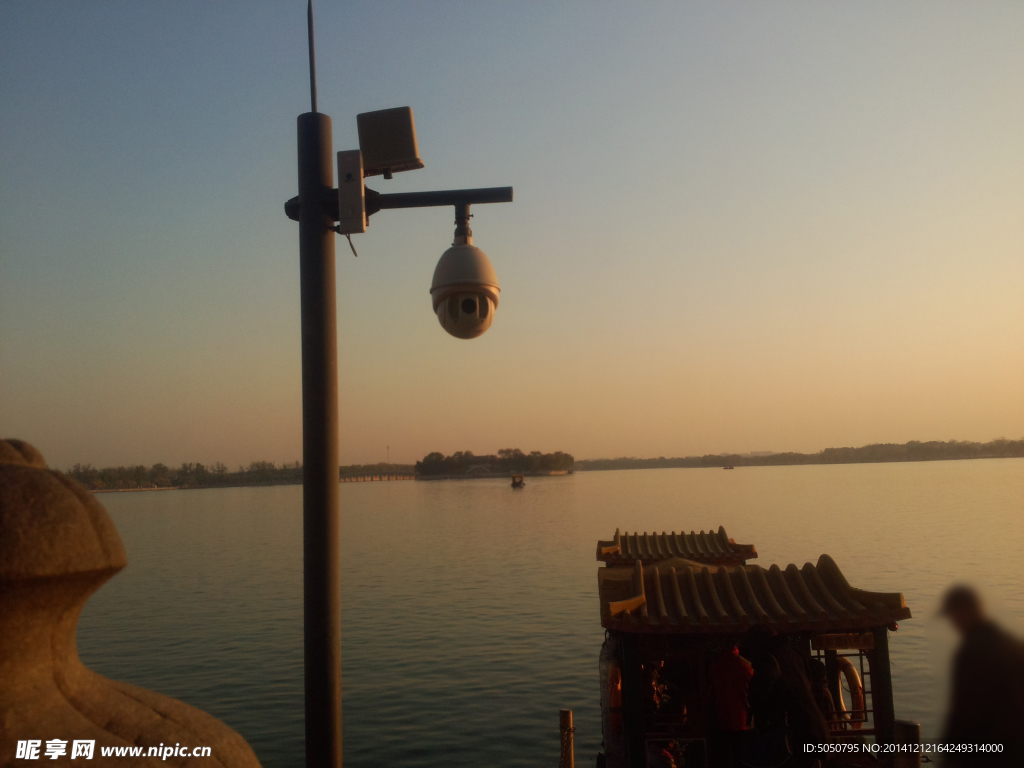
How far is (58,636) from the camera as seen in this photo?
265 cm

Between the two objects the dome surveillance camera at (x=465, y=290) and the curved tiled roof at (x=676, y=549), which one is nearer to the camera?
the dome surveillance camera at (x=465, y=290)

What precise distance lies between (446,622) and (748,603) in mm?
23886

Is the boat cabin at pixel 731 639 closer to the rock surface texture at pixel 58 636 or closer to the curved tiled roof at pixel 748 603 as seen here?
the curved tiled roof at pixel 748 603

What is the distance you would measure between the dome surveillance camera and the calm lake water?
3.23 meters

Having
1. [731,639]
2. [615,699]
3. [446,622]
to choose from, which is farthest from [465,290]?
[446,622]

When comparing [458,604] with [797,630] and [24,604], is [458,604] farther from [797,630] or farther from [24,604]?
[24,604]

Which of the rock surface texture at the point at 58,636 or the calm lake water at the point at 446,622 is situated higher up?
the rock surface texture at the point at 58,636

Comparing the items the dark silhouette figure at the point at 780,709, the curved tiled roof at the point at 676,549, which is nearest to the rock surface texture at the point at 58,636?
the dark silhouette figure at the point at 780,709

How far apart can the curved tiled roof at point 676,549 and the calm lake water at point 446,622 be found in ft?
13.9

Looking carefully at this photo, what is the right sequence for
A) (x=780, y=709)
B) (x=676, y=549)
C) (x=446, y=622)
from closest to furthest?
(x=780, y=709) < (x=676, y=549) < (x=446, y=622)

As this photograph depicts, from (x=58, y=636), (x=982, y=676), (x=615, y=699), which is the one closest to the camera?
(x=982, y=676)

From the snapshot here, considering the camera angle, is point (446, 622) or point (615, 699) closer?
point (615, 699)

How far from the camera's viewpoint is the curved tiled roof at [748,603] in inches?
320

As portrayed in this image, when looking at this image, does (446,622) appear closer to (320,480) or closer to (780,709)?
(780,709)
